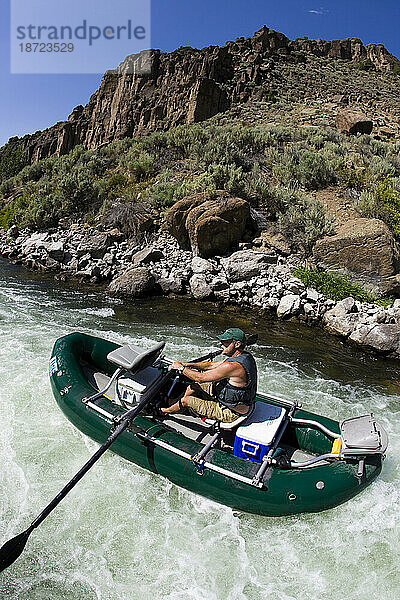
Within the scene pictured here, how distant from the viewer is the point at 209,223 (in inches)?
451

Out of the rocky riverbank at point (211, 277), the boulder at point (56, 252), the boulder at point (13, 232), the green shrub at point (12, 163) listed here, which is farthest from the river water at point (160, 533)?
the green shrub at point (12, 163)

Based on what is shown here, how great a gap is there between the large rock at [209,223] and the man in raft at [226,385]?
728cm

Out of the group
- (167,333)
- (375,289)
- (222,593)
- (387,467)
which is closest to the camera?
(222,593)

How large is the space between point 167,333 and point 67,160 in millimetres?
20841

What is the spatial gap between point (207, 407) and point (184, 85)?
32.2 m

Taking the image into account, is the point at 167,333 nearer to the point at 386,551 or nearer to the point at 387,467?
the point at 387,467

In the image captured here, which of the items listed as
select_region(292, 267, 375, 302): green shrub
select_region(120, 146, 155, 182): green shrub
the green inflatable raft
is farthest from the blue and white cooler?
select_region(120, 146, 155, 182): green shrub

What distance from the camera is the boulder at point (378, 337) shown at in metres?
7.73

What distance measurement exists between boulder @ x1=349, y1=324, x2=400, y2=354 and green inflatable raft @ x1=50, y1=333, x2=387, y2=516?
400 centimetres

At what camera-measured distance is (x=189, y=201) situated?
12539mm

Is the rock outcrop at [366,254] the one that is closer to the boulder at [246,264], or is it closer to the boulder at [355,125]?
the boulder at [246,264]

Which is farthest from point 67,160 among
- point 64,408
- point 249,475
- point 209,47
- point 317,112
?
point 249,475

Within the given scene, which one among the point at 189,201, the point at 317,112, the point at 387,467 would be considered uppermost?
the point at 317,112

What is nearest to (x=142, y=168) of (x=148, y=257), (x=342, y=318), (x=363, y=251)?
(x=148, y=257)
